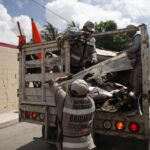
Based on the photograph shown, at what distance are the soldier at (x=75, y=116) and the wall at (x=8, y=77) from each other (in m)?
8.29

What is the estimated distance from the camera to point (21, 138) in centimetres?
733

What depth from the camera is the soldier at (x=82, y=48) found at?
A: 518cm

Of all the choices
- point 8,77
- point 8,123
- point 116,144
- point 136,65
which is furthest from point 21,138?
point 8,77

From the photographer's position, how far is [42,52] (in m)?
5.38

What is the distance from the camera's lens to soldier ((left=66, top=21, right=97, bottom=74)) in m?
5.18

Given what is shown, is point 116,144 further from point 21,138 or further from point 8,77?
point 8,77

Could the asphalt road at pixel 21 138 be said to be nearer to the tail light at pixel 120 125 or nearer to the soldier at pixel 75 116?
the tail light at pixel 120 125

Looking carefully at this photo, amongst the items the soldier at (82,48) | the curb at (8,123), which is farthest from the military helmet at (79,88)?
the curb at (8,123)

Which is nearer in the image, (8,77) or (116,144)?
(116,144)

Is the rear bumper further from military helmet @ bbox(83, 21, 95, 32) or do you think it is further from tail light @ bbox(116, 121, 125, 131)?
military helmet @ bbox(83, 21, 95, 32)

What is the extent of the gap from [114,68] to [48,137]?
5.71ft

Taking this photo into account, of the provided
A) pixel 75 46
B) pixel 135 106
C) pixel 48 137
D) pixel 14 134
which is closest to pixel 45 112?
pixel 48 137

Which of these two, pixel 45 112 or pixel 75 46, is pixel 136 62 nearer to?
pixel 75 46

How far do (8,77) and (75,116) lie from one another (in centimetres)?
885
